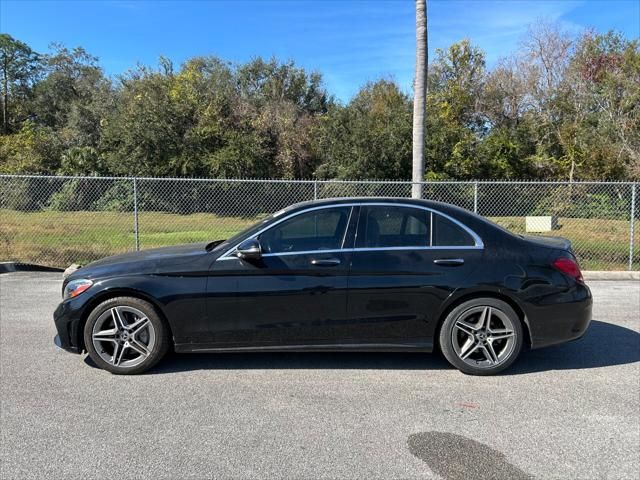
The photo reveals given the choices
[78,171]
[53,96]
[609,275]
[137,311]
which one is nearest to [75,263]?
[137,311]

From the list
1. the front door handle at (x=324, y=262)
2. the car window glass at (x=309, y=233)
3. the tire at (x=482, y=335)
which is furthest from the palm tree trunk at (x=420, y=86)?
the front door handle at (x=324, y=262)

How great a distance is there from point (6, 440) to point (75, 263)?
8.02 meters

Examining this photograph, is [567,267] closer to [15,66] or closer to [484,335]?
[484,335]

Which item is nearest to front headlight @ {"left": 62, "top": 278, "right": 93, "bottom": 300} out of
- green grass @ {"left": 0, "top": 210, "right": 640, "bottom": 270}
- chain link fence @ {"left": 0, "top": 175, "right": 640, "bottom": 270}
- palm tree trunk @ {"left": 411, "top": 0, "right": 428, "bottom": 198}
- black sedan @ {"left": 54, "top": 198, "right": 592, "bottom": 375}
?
black sedan @ {"left": 54, "top": 198, "right": 592, "bottom": 375}

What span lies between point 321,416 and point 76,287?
2.50 m

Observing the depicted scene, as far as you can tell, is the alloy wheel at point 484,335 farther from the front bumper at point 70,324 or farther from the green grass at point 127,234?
the green grass at point 127,234

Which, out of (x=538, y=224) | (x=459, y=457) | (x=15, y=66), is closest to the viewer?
(x=459, y=457)

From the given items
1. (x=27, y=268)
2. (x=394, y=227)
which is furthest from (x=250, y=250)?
(x=27, y=268)

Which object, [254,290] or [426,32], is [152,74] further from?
[254,290]

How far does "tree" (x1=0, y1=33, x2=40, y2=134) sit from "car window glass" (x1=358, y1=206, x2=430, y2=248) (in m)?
62.2

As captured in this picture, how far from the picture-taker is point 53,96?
50688mm

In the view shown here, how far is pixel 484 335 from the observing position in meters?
4.59

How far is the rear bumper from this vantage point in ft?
15.0

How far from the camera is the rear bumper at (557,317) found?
4.57 m
